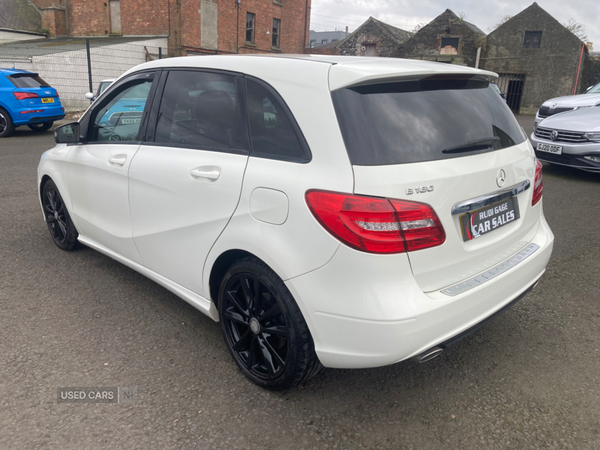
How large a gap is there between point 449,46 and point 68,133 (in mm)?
32369

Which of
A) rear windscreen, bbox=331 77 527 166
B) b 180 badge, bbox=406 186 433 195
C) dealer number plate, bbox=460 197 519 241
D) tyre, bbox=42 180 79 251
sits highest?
rear windscreen, bbox=331 77 527 166

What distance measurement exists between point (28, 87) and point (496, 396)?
12695 millimetres

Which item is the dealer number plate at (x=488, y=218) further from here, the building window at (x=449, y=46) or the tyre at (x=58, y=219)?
the building window at (x=449, y=46)

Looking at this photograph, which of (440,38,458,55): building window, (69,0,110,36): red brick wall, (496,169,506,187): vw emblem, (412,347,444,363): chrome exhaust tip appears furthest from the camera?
(440,38,458,55): building window

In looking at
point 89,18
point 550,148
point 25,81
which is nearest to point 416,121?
point 550,148

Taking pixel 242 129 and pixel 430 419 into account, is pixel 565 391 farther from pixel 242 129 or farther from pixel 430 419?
pixel 242 129

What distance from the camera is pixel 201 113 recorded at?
280cm

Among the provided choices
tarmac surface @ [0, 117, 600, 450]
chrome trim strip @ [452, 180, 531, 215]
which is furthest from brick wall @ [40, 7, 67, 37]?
chrome trim strip @ [452, 180, 531, 215]

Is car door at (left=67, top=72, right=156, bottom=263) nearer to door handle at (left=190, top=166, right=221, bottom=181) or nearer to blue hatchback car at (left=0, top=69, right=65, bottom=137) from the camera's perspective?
door handle at (left=190, top=166, right=221, bottom=181)

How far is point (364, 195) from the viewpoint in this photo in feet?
6.59

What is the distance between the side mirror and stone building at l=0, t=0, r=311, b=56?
2486 centimetres

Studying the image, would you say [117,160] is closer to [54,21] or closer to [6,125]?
[6,125]

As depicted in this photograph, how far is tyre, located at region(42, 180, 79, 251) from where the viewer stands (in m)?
4.20

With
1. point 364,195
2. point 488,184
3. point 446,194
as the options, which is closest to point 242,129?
point 364,195
